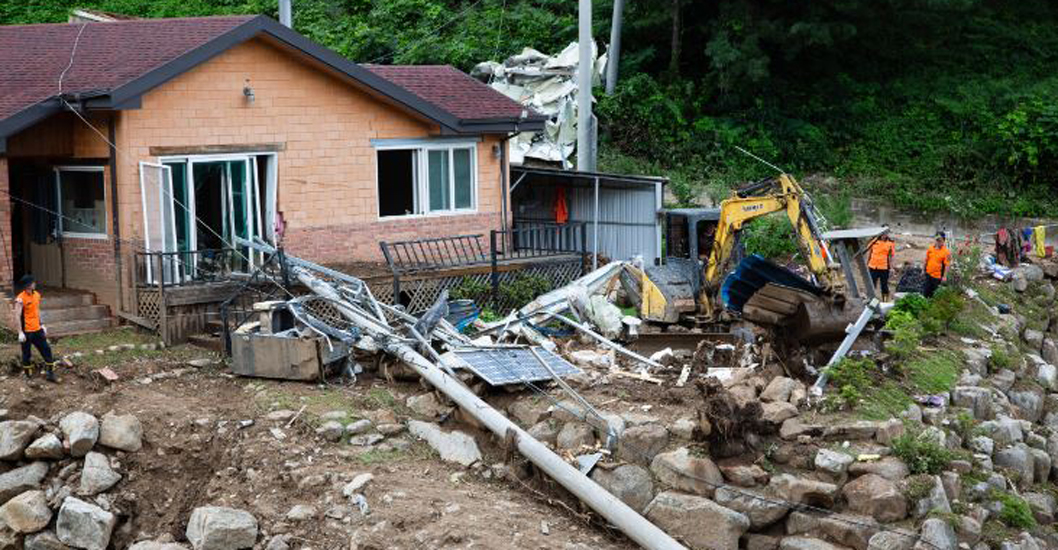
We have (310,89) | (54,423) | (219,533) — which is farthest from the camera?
(310,89)

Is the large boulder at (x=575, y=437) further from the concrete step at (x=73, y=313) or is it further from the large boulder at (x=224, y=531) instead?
the concrete step at (x=73, y=313)

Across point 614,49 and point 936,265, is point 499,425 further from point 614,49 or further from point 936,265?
point 614,49

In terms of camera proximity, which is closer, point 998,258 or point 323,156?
point 323,156

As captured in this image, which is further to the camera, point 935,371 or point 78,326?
point 78,326

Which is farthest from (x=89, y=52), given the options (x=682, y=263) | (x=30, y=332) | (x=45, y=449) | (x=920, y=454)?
(x=920, y=454)

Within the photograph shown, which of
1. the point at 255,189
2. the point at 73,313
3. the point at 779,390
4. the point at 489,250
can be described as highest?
the point at 255,189

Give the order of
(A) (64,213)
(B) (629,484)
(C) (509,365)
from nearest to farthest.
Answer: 1. (B) (629,484)
2. (C) (509,365)
3. (A) (64,213)

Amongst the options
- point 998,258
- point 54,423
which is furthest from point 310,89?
point 998,258

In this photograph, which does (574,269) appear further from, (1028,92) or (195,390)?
(1028,92)

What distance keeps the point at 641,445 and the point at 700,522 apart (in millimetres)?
1170

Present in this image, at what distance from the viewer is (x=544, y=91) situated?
1211 inches

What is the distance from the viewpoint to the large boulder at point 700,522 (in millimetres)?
13273

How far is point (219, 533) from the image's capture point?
13.3 metres

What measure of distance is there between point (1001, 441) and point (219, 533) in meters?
9.61
